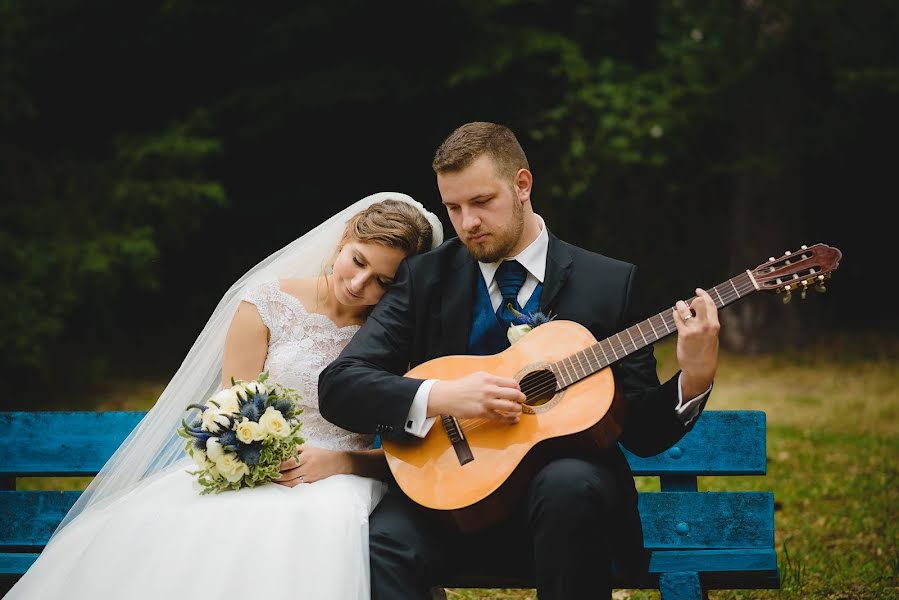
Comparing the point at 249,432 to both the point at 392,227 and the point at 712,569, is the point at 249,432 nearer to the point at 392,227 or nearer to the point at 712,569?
the point at 392,227

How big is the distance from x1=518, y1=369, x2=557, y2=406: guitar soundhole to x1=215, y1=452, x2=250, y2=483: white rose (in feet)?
3.00

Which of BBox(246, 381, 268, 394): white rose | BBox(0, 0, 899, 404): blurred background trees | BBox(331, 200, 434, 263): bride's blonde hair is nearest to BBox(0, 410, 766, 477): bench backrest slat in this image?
BBox(246, 381, 268, 394): white rose

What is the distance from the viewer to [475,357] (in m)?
3.34

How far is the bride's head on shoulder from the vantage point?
369 centimetres

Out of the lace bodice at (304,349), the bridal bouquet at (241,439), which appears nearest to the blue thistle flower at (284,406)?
the bridal bouquet at (241,439)

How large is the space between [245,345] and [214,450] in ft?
2.35

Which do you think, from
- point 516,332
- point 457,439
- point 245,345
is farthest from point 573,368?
point 245,345

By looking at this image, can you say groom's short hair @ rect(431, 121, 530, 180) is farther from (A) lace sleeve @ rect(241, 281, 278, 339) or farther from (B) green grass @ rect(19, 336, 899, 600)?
(B) green grass @ rect(19, 336, 899, 600)

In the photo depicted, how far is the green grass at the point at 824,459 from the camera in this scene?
459 centimetres

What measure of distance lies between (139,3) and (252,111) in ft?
5.58

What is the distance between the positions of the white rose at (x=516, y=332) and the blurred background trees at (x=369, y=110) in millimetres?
→ 7551

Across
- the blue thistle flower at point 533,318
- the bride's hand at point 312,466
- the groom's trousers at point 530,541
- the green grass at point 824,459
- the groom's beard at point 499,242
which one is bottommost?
the green grass at point 824,459

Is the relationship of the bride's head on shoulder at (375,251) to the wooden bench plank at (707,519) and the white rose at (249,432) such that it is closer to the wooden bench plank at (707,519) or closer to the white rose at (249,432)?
the white rose at (249,432)

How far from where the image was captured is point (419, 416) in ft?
10.5
